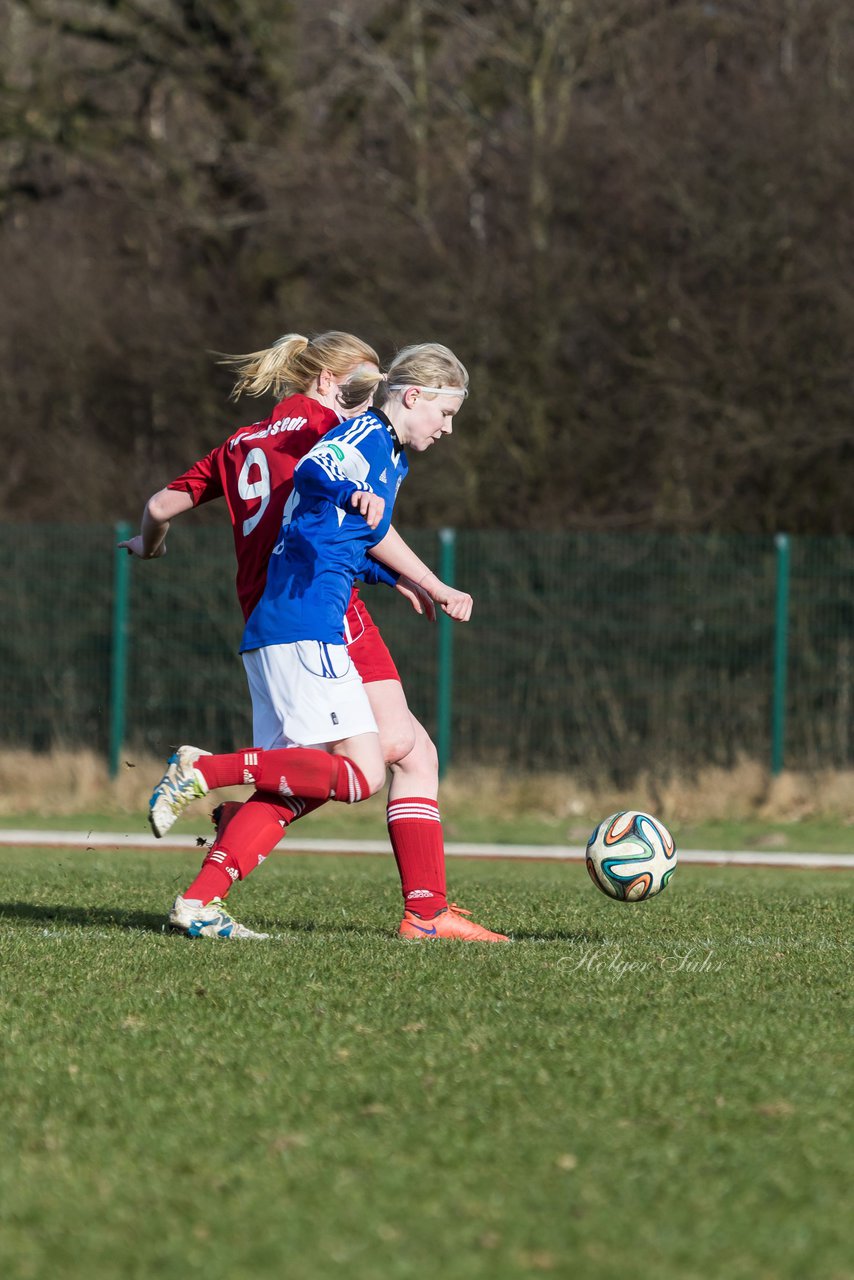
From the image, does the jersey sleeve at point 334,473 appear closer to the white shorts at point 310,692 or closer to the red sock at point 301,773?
the white shorts at point 310,692

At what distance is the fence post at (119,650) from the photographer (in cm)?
1895

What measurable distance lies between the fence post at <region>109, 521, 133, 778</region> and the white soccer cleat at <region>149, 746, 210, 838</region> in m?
12.9

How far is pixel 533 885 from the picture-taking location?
9414mm

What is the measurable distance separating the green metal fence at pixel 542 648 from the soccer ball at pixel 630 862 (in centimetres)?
1100

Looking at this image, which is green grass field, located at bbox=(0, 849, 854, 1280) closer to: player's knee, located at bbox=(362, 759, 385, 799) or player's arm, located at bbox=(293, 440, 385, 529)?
player's knee, located at bbox=(362, 759, 385, 799)

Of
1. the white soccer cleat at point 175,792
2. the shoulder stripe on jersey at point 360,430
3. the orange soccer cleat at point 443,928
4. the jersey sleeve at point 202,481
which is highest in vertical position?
the shoulder stripe on jersey at point 360,430

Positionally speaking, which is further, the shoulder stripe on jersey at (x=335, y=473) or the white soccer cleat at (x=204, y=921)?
the white soccer cleat at (x=204, y=921)

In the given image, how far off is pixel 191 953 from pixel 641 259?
17.1 m

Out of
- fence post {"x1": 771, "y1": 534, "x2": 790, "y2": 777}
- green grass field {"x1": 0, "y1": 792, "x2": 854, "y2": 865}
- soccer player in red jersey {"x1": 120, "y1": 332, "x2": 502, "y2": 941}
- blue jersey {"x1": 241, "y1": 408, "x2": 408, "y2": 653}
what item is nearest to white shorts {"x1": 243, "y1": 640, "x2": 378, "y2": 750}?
blue jersey {"x1": 241, "y1": 408, "x2": 408, "y2": 653}

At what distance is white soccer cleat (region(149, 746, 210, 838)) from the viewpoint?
6000 mm

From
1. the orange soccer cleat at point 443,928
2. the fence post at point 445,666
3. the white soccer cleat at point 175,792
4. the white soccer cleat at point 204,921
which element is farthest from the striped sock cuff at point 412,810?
the fence post at point 445,666

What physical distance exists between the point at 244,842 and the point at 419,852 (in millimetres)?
748

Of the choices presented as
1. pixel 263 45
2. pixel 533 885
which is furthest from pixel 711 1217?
pixel 263 45

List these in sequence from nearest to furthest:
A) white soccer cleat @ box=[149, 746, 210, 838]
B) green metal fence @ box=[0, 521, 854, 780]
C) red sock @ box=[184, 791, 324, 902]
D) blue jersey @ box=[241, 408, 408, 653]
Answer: white soccer cleat @ box=[149, 746, 210, 838], blue jersey @ box=[241, 408, 408, 653], red sock @ box=[184, 791, 324, 902], green metal fence @ box=[0, 521, 854, 780]
